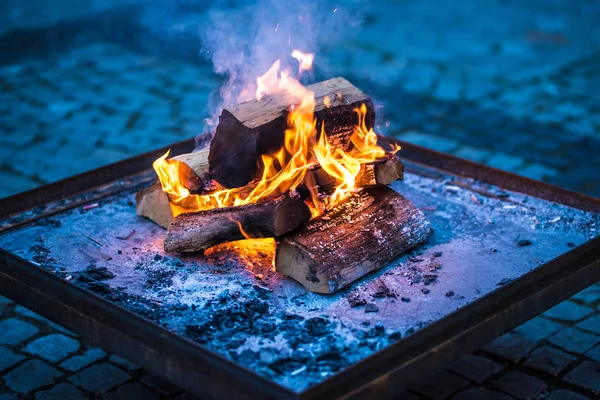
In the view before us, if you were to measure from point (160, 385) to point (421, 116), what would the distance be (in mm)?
3559

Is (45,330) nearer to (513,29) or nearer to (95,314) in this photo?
(95,314)

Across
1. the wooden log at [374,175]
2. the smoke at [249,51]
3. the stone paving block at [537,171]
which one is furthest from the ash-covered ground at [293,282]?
the stone paving block at [537,171]

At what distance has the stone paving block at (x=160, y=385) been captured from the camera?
356cm

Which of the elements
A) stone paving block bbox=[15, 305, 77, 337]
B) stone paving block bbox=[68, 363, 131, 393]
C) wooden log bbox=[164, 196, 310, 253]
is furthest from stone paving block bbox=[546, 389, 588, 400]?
stone paving block bbox=[15, 305, 77, 337]

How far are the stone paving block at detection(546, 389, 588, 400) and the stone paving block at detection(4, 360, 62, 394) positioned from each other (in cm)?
212

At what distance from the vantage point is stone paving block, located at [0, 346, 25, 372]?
3.75m

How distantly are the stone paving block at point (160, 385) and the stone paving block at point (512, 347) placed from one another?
142 cm

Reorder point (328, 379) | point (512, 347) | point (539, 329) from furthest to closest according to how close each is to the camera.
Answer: point (539, 329)
point (512, 347)
point (328, 379)

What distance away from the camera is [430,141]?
6043 mm

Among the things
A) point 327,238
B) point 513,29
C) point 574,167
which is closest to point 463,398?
point 327,238

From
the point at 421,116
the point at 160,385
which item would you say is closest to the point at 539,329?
the point at 160,385

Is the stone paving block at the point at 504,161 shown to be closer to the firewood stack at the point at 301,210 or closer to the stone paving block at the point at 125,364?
the firewood stack at the point at 301,210

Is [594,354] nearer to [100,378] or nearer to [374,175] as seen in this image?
[374,175]

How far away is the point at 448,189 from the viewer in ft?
13.4
